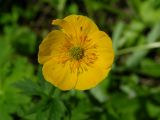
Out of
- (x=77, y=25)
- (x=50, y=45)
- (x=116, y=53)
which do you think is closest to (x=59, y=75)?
(x=50, y=45)

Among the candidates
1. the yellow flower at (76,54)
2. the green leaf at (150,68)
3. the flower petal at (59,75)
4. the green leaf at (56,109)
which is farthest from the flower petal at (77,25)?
the green leaf at (150,68)

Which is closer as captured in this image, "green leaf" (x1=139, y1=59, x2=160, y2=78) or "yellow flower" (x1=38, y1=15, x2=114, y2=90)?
"yellow flower" (x1=38, y1=15, x2=114, y2=90)

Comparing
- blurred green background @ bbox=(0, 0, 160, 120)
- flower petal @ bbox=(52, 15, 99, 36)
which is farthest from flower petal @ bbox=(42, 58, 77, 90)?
blurred green background @ bbox=(0, 0, 160, 120)

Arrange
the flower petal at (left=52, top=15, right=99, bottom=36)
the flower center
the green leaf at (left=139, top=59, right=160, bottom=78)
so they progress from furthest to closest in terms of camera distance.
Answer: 1. the green leaf at (left=139, top=59, right=160, bottom=78)
2. the flower center
3. the flower petal at (left=52, top=15, right=99, bottom=36)

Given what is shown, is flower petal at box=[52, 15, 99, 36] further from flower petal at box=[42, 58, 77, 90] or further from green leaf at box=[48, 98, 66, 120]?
green leaf at box=[48, 98, 66, 120]

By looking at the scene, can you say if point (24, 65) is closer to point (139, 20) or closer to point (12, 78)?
point (12, 78)

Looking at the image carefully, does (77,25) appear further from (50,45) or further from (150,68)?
(150,68)

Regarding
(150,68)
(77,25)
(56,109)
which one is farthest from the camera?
(150,68)
